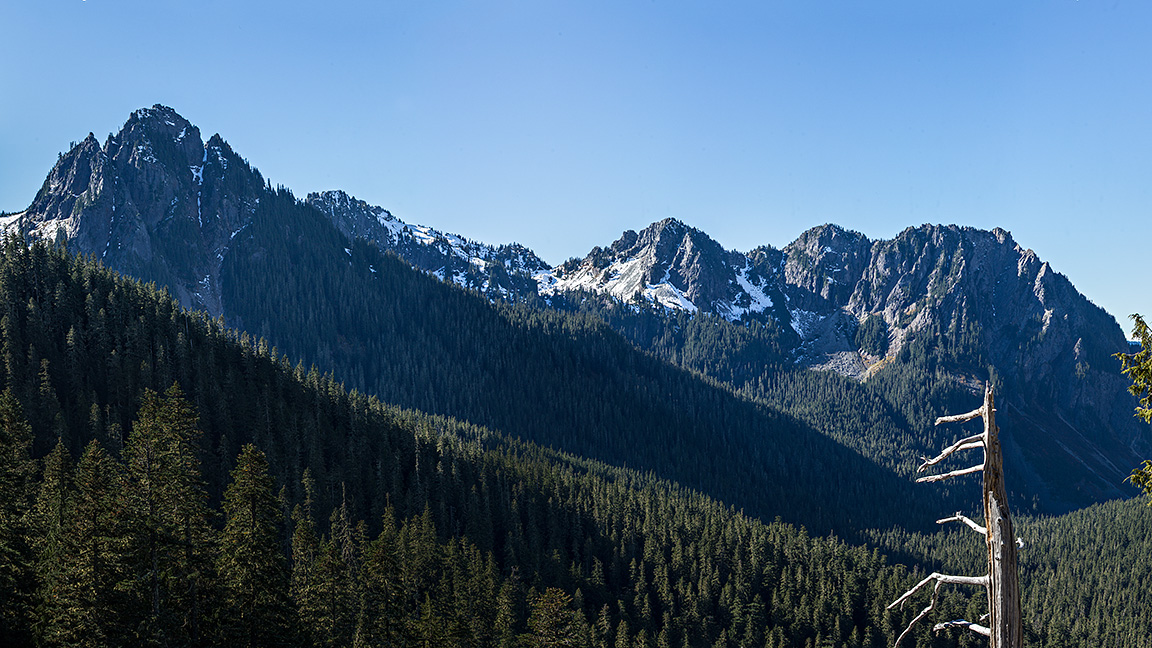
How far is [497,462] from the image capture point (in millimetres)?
184875

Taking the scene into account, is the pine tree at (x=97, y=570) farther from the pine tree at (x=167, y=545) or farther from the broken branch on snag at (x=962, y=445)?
the broken branch on snag at (x=962, y=445)

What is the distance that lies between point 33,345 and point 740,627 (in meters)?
142

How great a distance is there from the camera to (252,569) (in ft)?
131

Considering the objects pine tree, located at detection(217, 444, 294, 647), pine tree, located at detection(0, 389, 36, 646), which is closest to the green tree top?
pine tree, located at detection(217, 444, 294, 647)

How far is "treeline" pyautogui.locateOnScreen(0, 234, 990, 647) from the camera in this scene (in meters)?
38.8

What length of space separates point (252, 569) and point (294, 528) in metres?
78.9

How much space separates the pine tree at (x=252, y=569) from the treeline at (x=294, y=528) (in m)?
0.11

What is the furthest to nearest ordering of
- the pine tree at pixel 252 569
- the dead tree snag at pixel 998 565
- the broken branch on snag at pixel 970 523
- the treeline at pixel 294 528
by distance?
the pine tree at pixel 252 569
the treeline at pixel 294 528
the dead tree snag at pixel 998 565
the broken branch on snag at pixel 970 523

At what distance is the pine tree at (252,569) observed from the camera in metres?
39.5

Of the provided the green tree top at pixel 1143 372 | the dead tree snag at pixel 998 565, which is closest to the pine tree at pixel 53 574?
the dead tree snag at pixel 998 565

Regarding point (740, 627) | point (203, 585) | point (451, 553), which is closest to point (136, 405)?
point (451, 553)

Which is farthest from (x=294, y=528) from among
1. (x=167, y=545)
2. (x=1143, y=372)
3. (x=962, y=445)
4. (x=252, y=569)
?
(x=962, y=445)

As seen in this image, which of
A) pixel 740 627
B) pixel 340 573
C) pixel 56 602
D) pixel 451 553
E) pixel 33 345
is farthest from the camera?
pixel 740 627

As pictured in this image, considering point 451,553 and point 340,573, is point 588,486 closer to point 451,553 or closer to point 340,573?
point 451,553
